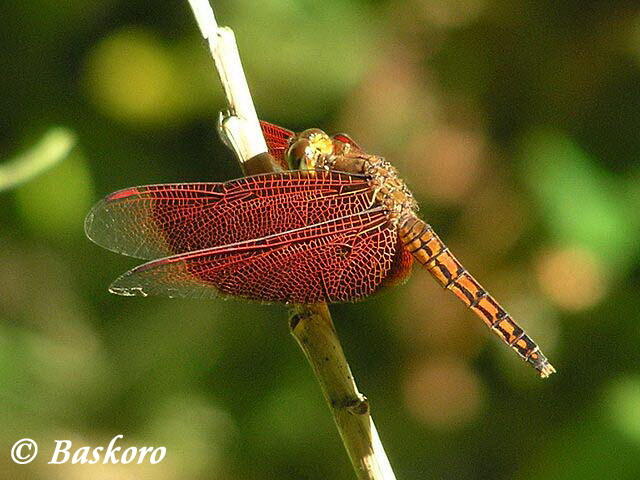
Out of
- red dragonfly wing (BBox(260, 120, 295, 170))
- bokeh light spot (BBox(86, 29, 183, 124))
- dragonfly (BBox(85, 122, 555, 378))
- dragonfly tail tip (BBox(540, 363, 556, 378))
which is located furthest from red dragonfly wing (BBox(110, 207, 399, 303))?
bokeh light spot (BBox(86, 29, 183, 124))

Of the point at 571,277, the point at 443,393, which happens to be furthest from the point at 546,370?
the point at 443,393

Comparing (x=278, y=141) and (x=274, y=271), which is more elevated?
(x=278, y=141)

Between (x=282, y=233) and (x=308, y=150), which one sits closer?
(x=282, y=233)

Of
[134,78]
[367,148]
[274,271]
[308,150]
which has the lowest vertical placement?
[274,271]

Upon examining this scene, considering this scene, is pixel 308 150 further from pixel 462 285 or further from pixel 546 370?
pixel 546 370

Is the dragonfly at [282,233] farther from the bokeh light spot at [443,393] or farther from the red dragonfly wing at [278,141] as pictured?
the bokeh light spot at [443,393]

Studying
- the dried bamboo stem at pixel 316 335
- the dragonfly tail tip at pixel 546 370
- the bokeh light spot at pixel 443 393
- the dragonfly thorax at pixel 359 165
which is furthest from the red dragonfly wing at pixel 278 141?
the bokeh light spot at pixel 443 393

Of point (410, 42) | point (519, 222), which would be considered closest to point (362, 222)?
point (519, 222)

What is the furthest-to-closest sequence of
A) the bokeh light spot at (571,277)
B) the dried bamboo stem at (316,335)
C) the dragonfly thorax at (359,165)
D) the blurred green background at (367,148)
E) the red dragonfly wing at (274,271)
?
the blurred green background at (367,148)
the bokeh light spot at (571,277)
the dragonfly thorax at (359,165)
the red dragonfly wing at (274,271)
the dried bamboo stem at (316,335)
